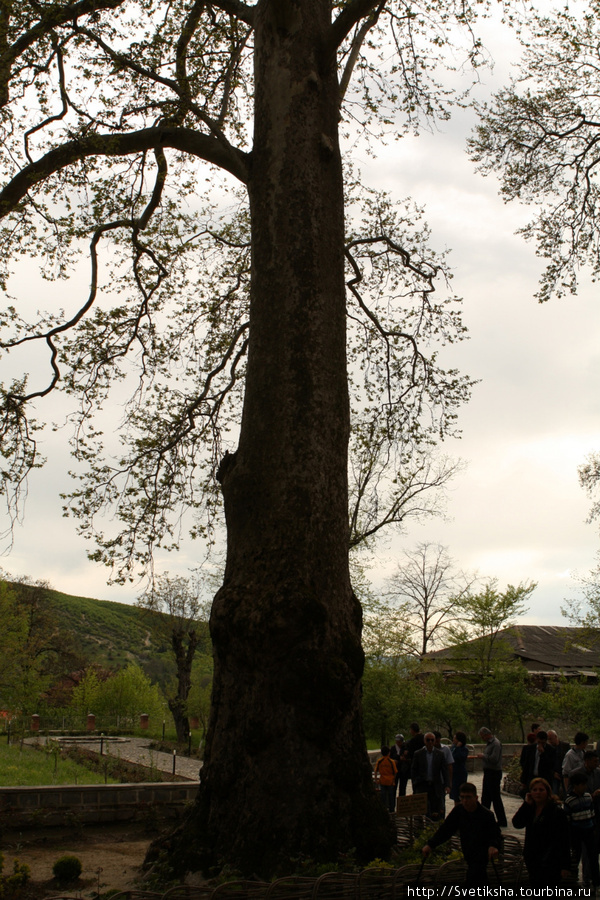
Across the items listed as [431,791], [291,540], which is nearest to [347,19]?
[291,540]

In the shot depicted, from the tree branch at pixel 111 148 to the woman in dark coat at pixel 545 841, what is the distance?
7.48 metres

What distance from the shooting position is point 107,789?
10602mm

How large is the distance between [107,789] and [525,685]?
22.6 meters

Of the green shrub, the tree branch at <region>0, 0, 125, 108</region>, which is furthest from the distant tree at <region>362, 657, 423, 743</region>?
the tree branch at <region>0, 0, 125, 108</region>

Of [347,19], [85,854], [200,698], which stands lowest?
[200,698]

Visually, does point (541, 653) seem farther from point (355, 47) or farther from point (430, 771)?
point (355, 47)

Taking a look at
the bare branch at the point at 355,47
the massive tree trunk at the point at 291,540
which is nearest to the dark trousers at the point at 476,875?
the massive tree trunk at the point at 291,540

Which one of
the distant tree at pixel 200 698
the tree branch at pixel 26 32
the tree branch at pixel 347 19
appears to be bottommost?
the distant tree at pixel 200 698

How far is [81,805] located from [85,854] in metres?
2.45

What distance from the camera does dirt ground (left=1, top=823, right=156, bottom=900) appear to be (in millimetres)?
6176

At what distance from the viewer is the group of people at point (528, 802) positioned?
5609 millimetres

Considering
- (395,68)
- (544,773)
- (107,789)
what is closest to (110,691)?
(107,789)

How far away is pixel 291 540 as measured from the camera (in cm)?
636

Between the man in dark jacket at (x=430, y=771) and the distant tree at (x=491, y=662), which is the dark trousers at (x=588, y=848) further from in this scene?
the distant tree at (x=491, y=662)
